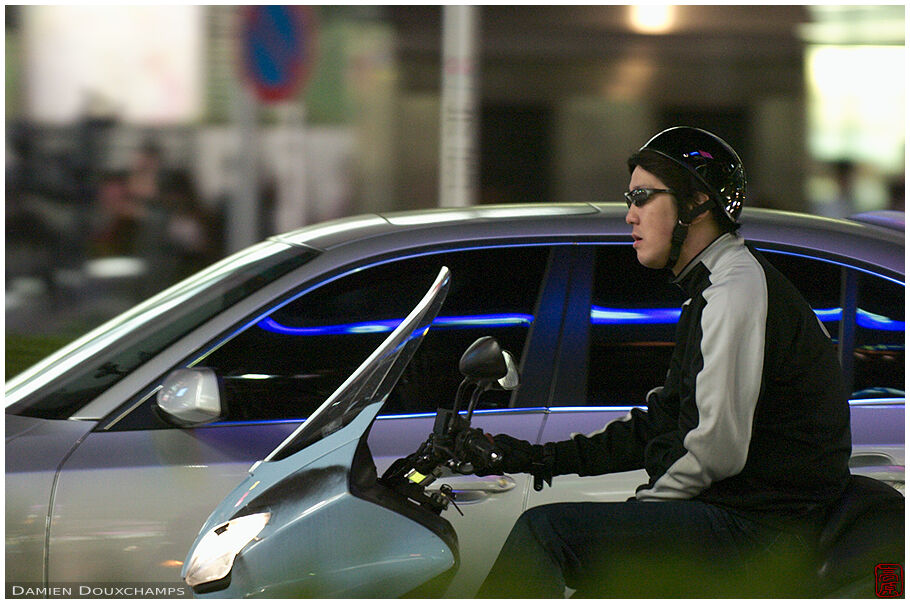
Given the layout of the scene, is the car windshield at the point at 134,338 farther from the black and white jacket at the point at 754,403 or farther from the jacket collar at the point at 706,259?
the black and white jacket at the point at 754,403

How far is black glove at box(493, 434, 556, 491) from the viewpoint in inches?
89.1

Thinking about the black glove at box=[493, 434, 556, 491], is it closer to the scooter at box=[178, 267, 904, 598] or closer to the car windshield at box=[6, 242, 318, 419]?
the scooter at box=[178, 267, 904, 598]

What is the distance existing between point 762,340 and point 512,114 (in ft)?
27.0

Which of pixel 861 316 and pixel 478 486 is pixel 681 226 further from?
pixel 861 316

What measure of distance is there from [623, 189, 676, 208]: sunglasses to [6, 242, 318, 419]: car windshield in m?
1.21

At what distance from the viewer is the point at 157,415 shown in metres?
3.09

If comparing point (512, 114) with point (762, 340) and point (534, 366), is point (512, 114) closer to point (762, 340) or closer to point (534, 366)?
point (534, 366)

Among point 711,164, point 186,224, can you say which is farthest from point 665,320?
point 186,224

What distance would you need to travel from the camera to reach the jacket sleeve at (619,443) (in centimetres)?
241

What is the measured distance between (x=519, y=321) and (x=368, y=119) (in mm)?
7429

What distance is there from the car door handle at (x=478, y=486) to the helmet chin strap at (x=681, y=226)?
2.88 ft

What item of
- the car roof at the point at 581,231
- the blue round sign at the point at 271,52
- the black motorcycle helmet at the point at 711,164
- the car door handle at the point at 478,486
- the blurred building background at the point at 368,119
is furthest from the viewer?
the blurred building background at the point at 368,119

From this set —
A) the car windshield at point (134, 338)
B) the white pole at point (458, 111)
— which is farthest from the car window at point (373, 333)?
the white pole at point (458, 111)

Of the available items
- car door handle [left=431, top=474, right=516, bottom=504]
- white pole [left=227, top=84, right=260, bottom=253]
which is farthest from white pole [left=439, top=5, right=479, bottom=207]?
white pole [left=227, top=84, right=260, bottom=253]
